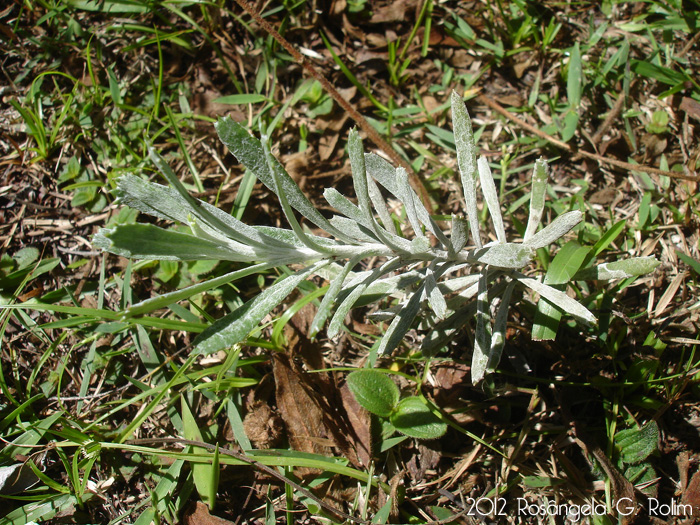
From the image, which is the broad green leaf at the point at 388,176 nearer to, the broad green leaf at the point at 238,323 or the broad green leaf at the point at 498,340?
the broad green leaf at the point at 498,340

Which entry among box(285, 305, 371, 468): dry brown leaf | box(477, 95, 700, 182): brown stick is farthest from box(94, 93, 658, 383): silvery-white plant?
box(477, 95, 700, 182): brown stick

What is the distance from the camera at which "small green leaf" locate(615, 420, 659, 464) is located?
6.53ft

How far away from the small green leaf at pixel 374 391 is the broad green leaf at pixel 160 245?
0.94m

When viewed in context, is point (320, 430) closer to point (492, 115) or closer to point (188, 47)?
point (492, 115)

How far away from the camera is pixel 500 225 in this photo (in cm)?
180

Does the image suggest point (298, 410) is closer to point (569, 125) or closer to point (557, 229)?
point (557, 229)

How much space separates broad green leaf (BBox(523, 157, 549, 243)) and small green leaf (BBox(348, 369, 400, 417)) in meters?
0.93

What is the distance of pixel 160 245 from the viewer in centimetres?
122

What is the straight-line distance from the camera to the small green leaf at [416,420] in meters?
2.08

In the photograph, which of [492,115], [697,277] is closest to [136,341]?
[492,115]

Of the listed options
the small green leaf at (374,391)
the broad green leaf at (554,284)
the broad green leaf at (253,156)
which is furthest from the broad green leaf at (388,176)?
the small green leaf at (374,391)

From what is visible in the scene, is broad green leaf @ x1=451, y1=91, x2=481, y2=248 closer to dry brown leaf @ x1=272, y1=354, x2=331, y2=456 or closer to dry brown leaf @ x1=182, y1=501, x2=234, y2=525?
dry brown leaf @ x1=272, y1=354, x2=331, y2=456

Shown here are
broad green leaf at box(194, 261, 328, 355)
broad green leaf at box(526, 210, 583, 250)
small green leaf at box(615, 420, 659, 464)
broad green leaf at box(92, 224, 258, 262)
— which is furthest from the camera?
small green leaf at box(615, 420, 659, 464)

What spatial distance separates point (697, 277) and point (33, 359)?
11.8ft
